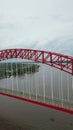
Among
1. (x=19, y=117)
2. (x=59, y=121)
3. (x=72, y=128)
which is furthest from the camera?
(x=19, y=117)

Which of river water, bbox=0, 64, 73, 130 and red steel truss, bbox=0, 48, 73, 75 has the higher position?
red steel truss, bbox=0, 48, 73, 75

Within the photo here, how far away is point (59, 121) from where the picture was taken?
22531mm

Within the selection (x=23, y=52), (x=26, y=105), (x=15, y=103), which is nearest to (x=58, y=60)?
(x=23, y=52)

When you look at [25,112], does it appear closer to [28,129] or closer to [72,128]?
[28,129]

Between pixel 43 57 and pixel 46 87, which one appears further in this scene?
pixel 46 87

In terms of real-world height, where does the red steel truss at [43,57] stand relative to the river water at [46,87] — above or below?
above

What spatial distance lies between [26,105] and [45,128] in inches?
335

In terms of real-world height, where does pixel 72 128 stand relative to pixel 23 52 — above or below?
below

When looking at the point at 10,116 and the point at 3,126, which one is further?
the point at 10,116

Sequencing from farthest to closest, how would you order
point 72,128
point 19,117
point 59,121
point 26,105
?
point 26,105 → point 19,117 → point 59,121 → point 72,128

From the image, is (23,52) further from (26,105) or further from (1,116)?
(1,116)

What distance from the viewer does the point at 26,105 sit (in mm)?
29359

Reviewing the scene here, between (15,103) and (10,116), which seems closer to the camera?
(10,116)

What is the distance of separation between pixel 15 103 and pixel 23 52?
25.6 ft
